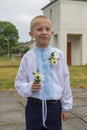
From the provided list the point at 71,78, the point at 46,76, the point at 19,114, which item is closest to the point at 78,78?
the point at 71,78

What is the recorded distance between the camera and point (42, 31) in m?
3.65

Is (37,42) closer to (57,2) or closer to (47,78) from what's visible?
(47,78)

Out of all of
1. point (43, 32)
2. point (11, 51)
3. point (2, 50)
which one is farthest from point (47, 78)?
point (2, 50)

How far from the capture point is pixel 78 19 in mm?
30984

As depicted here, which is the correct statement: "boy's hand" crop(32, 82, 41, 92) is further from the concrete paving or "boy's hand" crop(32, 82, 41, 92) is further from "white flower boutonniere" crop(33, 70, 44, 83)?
the concrete paving

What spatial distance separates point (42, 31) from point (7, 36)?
4175 inches

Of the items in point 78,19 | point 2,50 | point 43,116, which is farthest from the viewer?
point 2,50

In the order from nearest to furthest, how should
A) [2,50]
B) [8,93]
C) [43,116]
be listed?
[43,116] → [8,93] → [2,50]

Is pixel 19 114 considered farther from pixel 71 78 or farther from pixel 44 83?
pixel 71 78

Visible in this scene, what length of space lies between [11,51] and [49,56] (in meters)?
96.1

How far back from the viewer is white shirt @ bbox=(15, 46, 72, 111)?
11.9ft

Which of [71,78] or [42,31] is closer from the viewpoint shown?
[42,31]

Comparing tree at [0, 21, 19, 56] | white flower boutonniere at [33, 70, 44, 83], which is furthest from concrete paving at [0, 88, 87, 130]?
tree at [0, 21, 19, 56]

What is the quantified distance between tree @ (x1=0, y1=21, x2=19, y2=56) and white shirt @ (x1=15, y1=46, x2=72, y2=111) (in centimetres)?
10077
